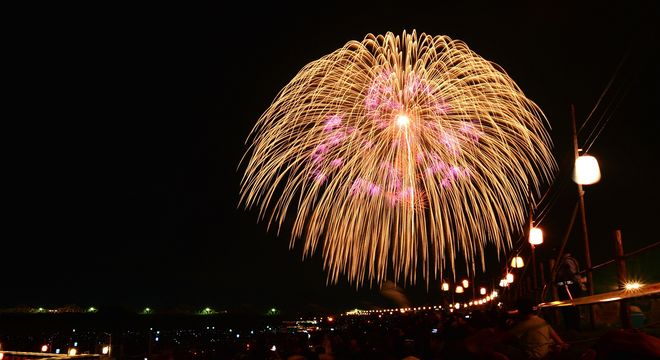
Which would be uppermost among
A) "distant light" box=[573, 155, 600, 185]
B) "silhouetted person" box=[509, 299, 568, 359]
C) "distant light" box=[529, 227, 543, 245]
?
"distant light" box=[573, 155, 600, 185]

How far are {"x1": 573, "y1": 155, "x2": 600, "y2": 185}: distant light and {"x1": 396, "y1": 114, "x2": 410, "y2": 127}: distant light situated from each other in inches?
197

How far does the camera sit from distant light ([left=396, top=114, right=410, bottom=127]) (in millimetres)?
14328

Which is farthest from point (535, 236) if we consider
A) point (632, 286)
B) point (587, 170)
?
point (632, 286)

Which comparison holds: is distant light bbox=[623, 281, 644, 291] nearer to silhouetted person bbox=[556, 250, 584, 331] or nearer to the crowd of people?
the crowd of people

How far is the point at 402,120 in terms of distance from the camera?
14.4 m

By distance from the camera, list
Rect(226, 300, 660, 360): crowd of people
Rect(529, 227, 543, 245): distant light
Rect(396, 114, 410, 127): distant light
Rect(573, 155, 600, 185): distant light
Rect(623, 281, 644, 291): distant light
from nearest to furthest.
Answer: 1. Rect(226, 300, 660, 360): crowd of people
2. Rect(623, 281, 644, 291): distant light
3. Rect(573, 155, 600, 185): distant light
4. Rect(396, 114, 410, 127): distant light
5. Rect(529, 227, 543, 245): distant light

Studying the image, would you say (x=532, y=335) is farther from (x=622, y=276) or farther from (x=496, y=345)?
(x=622, y=276)

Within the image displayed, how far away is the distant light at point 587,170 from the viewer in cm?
988

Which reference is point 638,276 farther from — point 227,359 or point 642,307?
point 227,359

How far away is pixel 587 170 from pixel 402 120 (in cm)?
529

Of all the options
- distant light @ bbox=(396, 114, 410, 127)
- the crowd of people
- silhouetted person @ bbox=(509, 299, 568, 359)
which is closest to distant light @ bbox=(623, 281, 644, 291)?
the crowd of people

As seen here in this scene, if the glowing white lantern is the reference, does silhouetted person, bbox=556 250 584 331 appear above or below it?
below

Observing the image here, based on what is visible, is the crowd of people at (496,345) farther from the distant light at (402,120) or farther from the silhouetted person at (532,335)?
the distant light at (402,120)

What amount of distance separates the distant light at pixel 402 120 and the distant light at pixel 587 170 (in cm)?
501
